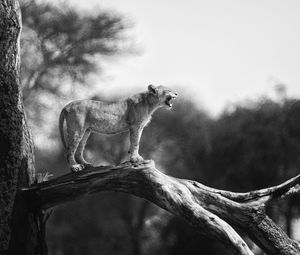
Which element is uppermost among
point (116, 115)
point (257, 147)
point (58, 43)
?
point (58, 43)

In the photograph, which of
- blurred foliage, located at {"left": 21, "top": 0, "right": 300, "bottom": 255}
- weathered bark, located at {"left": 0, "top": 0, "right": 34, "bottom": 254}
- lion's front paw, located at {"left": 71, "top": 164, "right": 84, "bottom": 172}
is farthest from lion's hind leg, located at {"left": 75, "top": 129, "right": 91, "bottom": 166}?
blurred foliage, located at {"left": 21, "top": 0, "right": 300, "bottom": 255}

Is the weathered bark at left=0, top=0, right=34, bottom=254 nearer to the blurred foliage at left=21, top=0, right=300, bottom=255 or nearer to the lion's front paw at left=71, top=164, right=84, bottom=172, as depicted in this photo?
the lion's front paw at left=71, top=164, right=84, bottom=172

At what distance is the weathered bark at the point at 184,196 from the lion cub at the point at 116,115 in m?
0.17

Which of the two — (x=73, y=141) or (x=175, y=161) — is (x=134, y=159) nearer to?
(x=73, y=141)

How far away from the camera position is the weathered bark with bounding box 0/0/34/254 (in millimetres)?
5332

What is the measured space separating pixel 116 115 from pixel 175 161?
3.91m

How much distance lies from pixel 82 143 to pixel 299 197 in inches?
162

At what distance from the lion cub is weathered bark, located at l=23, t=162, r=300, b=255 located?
0.56 feet

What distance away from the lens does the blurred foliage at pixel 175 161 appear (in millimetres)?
8664

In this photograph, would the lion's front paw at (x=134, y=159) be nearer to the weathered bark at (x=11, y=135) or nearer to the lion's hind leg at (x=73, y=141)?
the lion's hind leg at (x=73, y=141)

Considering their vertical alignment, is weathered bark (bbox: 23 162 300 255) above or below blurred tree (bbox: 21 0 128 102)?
below

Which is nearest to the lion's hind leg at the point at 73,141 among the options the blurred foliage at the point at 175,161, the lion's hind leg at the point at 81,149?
the lion's hind leg at the point at 81,149

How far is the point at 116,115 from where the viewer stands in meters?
5.08

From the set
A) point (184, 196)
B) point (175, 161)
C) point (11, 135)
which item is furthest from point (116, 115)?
point (175, 161)
